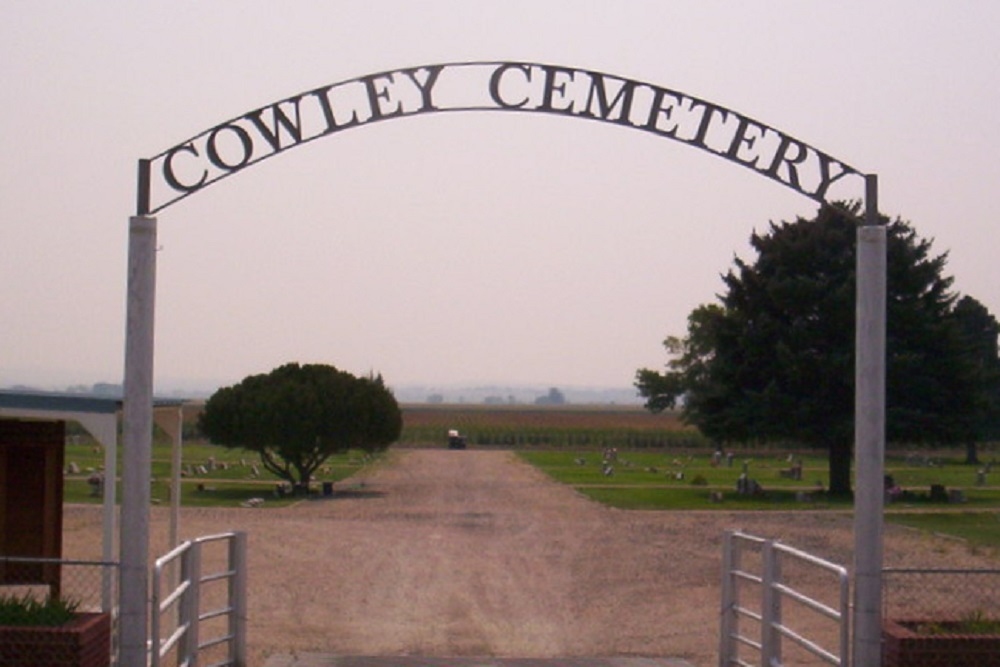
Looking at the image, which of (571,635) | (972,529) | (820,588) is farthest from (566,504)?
(571,635)

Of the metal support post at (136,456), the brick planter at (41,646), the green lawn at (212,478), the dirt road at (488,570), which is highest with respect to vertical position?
the metal support post at (136,456)

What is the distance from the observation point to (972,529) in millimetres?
37812

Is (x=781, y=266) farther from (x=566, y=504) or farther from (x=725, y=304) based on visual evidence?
(x=566, y=504)

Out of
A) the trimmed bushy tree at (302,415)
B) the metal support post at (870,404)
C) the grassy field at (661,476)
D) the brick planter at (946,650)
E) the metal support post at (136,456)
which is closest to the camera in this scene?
the brick planter at (946,650)

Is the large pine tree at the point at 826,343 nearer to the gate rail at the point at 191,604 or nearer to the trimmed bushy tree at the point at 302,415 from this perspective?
the trimmed bushy tree at the point at 302,415

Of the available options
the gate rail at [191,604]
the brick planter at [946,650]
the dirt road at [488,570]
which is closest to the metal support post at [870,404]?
the brick planter at [946,650]

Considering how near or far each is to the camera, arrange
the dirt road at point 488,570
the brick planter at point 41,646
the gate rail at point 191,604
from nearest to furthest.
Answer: the brick planter at point 41,646 → the gate rail at point 191,604 → the dirt road at point 488,570

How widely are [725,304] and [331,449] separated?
13.6 m

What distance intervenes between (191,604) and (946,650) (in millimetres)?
5744

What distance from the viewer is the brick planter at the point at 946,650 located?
1105 cm

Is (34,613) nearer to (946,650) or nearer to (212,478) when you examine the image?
(946,650)

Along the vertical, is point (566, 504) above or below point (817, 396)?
below

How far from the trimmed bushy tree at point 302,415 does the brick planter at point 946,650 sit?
139ft

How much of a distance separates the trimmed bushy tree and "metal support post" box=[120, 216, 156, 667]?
134ft
